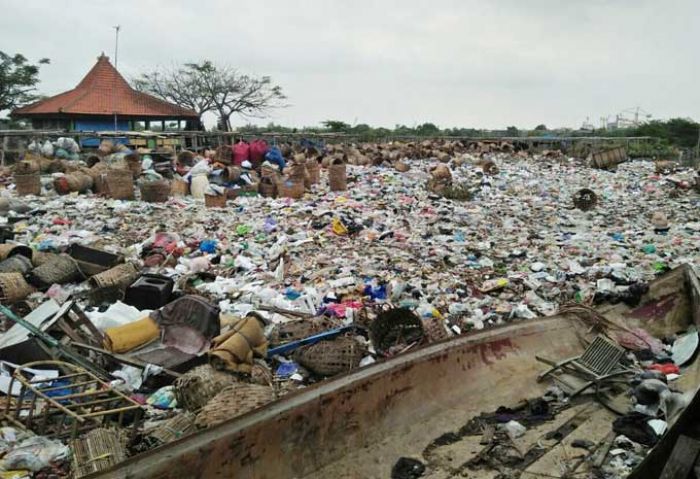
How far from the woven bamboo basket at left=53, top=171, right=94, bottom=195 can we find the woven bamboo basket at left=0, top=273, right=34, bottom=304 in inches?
208

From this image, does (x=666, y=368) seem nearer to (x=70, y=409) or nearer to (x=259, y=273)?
(x=70, y=409)

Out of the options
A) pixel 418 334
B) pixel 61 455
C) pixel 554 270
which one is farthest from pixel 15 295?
pixel 554 270

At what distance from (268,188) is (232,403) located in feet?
25.0

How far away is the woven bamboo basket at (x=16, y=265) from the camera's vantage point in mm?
5238

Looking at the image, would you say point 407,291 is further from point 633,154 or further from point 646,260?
point 633,154

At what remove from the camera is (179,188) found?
10.2 meters

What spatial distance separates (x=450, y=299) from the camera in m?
5.30

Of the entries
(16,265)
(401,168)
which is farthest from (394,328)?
(401,168)

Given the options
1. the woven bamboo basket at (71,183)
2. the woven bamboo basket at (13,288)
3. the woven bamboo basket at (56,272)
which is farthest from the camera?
the woven bamboo basket at (71,183)

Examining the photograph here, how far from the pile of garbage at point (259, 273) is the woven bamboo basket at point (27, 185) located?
17 cm

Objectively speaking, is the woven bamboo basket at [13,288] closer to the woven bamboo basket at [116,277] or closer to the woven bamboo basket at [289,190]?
the woven bamboo basket at [116,277]

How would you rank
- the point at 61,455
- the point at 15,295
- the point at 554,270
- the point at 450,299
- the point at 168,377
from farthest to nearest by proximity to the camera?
the point at 554,270 → the point at 450,299 → the point at 15,295 → the point at 168,377 → the point at 61,455

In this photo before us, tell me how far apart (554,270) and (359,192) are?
520 cm

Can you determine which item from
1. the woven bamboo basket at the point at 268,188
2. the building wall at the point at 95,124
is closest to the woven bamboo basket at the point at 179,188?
the woven bamboo basket at the point at 268,188
